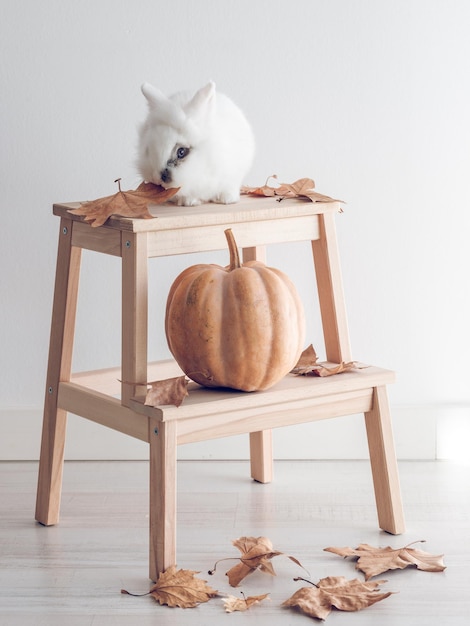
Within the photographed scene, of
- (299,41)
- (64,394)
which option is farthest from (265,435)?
(299,41)

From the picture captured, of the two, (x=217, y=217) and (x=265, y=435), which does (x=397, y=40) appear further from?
(x=265, y=435)

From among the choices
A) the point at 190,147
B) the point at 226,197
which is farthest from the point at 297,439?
the point at 190,147

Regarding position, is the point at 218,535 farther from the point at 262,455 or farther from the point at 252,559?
the point at 262,455

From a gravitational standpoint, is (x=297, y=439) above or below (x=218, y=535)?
above

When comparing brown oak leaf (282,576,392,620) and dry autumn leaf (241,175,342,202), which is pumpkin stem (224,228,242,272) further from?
brown oak leaf (282,576,392,620)

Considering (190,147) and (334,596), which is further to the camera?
(190,147)

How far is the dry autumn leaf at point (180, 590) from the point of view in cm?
156

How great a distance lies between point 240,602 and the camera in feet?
5.06

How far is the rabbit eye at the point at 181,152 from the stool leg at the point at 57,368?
23cm

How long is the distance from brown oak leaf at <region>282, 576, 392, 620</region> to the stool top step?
1.93ft

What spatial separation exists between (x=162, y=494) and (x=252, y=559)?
0.64 feet

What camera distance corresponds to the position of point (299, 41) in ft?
6.99

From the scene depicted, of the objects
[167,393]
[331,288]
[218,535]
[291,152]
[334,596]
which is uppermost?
[291,152]

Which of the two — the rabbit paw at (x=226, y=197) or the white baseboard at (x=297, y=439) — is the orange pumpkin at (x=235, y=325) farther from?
the white baseboard at (x=297, y=439)
